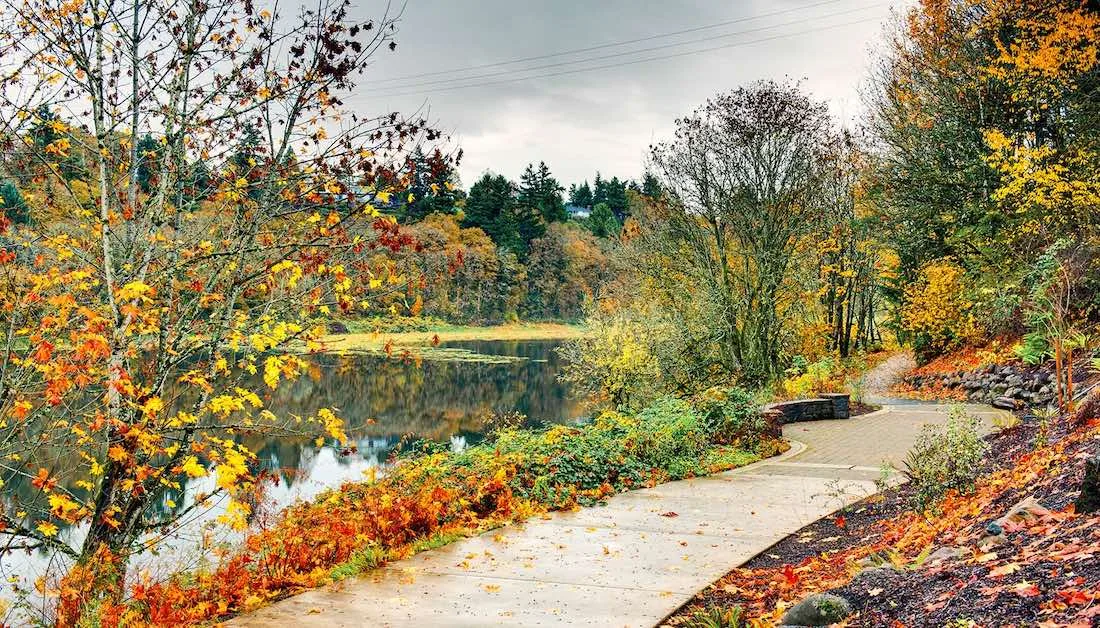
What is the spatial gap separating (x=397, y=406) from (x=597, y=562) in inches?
1100

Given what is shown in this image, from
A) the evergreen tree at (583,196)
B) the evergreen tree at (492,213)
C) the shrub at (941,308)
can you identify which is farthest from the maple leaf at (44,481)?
the evergreen tree at (583,196)

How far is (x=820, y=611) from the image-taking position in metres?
4.50

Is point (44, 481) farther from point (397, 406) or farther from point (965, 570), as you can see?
point (397, 406)

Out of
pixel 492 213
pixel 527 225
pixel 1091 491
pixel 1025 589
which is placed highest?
pixel 492 213

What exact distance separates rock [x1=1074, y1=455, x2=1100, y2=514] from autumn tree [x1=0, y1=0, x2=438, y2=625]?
4.85m

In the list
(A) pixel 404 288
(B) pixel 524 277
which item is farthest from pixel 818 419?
(B) pixel 524 277

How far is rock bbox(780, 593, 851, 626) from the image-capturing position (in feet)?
14.6

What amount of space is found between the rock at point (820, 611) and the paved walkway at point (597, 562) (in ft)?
3.17

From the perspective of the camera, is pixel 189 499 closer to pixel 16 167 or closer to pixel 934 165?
pixel 16 167

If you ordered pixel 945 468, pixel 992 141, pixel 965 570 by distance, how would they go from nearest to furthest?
1. pixel 965 570
2. pixel 945 468
3. pixel 992 141

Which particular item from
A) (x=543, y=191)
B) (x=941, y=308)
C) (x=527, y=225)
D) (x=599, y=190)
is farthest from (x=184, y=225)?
(x=599, y=190)

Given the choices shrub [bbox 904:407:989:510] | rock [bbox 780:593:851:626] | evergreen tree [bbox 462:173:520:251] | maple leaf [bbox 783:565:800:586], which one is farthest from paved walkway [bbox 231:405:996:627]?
evergreen tree [bbox 462:173:520:251]

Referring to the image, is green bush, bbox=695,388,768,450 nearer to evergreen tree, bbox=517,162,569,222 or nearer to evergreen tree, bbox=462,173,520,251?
evergreen tree, bbox=462,173,520,251

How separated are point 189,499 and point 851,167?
25.8m
